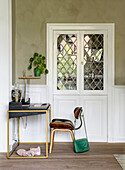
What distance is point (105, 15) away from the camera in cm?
435

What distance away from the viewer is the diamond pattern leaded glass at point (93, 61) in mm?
4430

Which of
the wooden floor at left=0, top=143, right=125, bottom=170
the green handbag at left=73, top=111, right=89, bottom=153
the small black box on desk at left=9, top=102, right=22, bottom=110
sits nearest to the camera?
the wooden floor at left=0, top=143, right=125, bottom=170

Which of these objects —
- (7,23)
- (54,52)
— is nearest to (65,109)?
(54,52)

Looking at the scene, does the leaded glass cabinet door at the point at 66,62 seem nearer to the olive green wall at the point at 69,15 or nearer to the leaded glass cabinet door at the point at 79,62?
the leaded glass cabinet door at the point at 79,62

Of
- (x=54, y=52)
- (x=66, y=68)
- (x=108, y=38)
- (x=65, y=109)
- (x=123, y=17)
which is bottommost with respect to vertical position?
(x=65, y=109)

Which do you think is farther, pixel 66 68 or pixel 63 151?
pixel 66 68

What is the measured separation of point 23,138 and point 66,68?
5.37 ft

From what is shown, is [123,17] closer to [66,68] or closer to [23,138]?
[66,68]

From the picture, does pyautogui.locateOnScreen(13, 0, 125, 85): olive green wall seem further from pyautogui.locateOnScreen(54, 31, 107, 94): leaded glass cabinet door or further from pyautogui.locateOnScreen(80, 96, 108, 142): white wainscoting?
pyautogui.locateOnScreen(80, 96, 108, 142): white wainscoting

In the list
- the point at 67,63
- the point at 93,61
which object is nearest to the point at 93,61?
the point at 93,61

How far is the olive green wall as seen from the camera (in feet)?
14.3

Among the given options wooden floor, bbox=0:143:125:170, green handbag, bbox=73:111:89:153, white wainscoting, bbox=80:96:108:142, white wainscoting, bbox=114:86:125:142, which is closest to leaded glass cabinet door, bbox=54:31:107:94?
white wainscoting, bbox=80:96:108:142

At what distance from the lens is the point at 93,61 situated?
445 centimetres

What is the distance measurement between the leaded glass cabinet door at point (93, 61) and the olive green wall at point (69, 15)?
27cm
